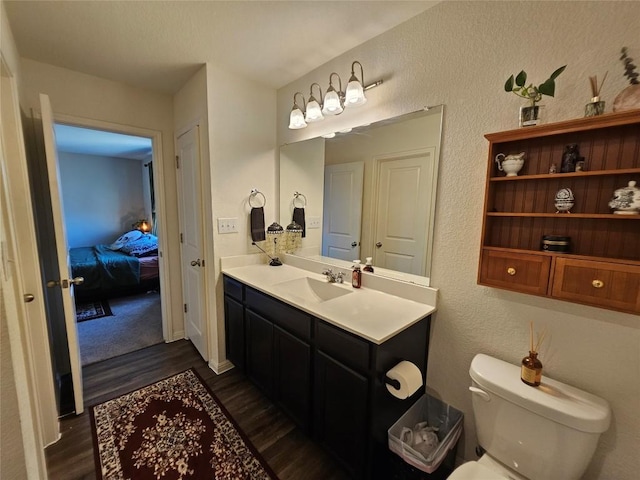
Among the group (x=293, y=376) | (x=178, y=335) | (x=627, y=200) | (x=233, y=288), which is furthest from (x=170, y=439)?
(x=627, y=200)

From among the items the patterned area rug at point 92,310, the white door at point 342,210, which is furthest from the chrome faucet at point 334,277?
the patterned area rug at point 92,310

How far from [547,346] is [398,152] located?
1215 mm

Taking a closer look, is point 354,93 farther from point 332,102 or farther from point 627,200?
point 627,200

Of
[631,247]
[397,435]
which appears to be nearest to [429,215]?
[631,247]

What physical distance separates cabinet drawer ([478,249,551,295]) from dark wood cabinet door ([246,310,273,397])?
127 centimetres

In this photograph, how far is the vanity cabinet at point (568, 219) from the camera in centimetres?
95

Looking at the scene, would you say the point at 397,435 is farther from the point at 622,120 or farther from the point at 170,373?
the point at 170,373

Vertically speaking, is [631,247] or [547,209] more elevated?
[547,209]

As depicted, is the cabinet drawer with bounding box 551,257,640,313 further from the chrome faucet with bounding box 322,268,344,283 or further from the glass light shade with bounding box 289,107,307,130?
the glass light shade with bounding box 289,107,307,130

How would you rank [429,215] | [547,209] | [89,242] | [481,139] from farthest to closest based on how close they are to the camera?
1. [89,242]
2. [429,215]
3. [481,139]
4. [547,209]

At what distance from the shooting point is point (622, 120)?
0.89 metres

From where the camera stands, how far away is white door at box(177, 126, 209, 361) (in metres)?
2.29

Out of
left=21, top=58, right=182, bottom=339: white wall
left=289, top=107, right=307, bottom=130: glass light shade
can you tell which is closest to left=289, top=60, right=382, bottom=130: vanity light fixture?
left=289, top=107, right=307, bottom=130: glass light shade

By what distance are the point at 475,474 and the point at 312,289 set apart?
1.32m
